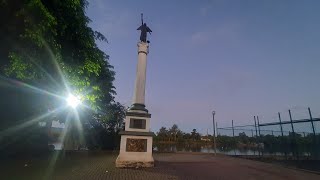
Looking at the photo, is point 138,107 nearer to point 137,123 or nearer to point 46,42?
point 137,123

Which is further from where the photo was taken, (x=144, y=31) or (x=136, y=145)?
(x=144, y=31)

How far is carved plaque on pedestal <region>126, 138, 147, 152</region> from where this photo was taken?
43.9ft

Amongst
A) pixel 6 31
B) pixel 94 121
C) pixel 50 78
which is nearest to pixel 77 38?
pixel 50 78

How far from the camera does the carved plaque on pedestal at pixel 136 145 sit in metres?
13.4

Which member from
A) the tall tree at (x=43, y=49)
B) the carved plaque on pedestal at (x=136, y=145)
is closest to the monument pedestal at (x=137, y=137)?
the carved plaque on pedestal at (x=136, y=145)

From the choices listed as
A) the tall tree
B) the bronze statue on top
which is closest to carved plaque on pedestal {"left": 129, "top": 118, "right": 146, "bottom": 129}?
the tall tree

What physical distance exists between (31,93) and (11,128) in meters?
4.94

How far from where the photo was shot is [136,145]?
532 inches

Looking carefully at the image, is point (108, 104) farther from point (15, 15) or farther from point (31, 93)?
point (15, 15)

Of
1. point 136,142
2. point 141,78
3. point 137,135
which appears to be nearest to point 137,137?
point 137,135

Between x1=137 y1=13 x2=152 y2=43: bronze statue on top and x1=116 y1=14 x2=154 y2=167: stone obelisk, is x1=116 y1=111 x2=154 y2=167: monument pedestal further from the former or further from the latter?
x1=137 y1=13 x2=152 y2=43: bronze statue on top

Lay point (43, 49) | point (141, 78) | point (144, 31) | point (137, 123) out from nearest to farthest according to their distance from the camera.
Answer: point (43, 49)
point (137, 123)
point (141, 78)
point (144, 31)

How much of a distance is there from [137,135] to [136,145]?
56 cm

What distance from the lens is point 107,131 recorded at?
1181 inches
